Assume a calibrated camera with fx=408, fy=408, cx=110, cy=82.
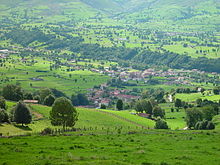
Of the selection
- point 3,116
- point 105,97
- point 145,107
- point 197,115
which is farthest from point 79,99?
point 3,116

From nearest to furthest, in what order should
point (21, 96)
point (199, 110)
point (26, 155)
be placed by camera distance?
point (26, 155)
point (199, 110)
point (21, 96)

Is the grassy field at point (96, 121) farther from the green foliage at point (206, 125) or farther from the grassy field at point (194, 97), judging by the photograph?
the grassy field at point (194, 97)

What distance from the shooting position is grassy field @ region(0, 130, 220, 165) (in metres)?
34.5

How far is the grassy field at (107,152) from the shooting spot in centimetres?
3453

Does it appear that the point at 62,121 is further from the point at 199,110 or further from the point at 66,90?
the point at 66,90

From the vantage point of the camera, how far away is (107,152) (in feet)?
131

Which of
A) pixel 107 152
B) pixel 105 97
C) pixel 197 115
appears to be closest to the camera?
pixel 107 152

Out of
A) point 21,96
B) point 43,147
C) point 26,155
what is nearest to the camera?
point 26,155

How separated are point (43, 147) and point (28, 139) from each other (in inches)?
277

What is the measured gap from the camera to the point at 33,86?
19062 cm

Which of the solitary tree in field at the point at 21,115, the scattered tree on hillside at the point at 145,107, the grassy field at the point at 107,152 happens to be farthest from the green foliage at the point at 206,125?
the solitary tree in field at the point at 21,115

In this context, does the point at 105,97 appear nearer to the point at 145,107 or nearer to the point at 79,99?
the point at 79,99

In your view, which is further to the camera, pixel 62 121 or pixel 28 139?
pixel 62 121

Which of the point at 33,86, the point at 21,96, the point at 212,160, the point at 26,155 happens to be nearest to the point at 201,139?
the point at 212,160
